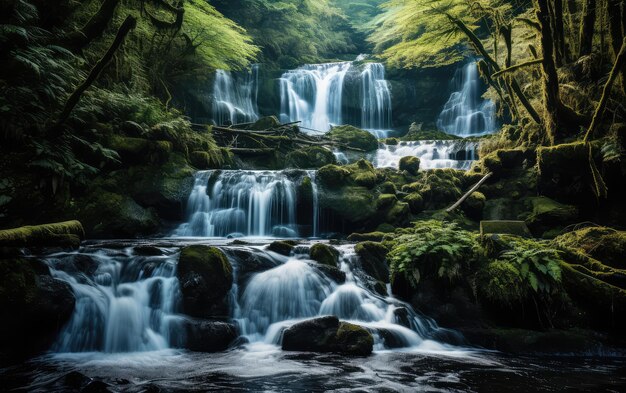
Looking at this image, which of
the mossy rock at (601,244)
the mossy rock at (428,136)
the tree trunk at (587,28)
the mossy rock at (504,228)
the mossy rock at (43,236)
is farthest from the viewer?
the mossy rock at (428,136)

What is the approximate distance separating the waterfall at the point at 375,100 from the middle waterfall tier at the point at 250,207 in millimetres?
15234

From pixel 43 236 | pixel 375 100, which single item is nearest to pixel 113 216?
pixel 43 236

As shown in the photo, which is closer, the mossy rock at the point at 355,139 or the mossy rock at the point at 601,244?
the mossy rock at the point at 601,244

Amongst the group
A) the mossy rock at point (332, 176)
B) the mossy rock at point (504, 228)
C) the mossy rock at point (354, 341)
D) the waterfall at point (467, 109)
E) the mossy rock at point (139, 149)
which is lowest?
the mossy rock at point (354, 341)

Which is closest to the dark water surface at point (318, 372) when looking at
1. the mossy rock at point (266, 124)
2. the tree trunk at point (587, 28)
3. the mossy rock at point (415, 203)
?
the mossy rock at point (415, 203)

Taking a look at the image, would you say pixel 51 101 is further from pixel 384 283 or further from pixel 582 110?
pixel 582 110

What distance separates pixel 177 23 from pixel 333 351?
1255 centimetres

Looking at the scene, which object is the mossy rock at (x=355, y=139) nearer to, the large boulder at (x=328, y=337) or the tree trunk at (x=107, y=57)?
the tree trunk at (x=107, y=57)

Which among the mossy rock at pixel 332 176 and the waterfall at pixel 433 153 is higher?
the waterfall at pixel 433 153

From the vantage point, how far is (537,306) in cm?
554

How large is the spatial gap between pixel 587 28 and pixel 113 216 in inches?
548

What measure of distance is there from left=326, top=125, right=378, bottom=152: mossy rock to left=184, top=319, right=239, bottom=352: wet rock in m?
14.2

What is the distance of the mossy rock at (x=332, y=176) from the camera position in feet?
40.7

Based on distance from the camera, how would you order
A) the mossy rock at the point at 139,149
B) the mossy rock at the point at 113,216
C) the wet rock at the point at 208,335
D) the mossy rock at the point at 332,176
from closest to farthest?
1. the wet rock at the point at 208,335
2. the mossy rock at the point at 113,216
3. the mossy rock at the point at 139,149
4. the mossy rock at the point at 332,176
